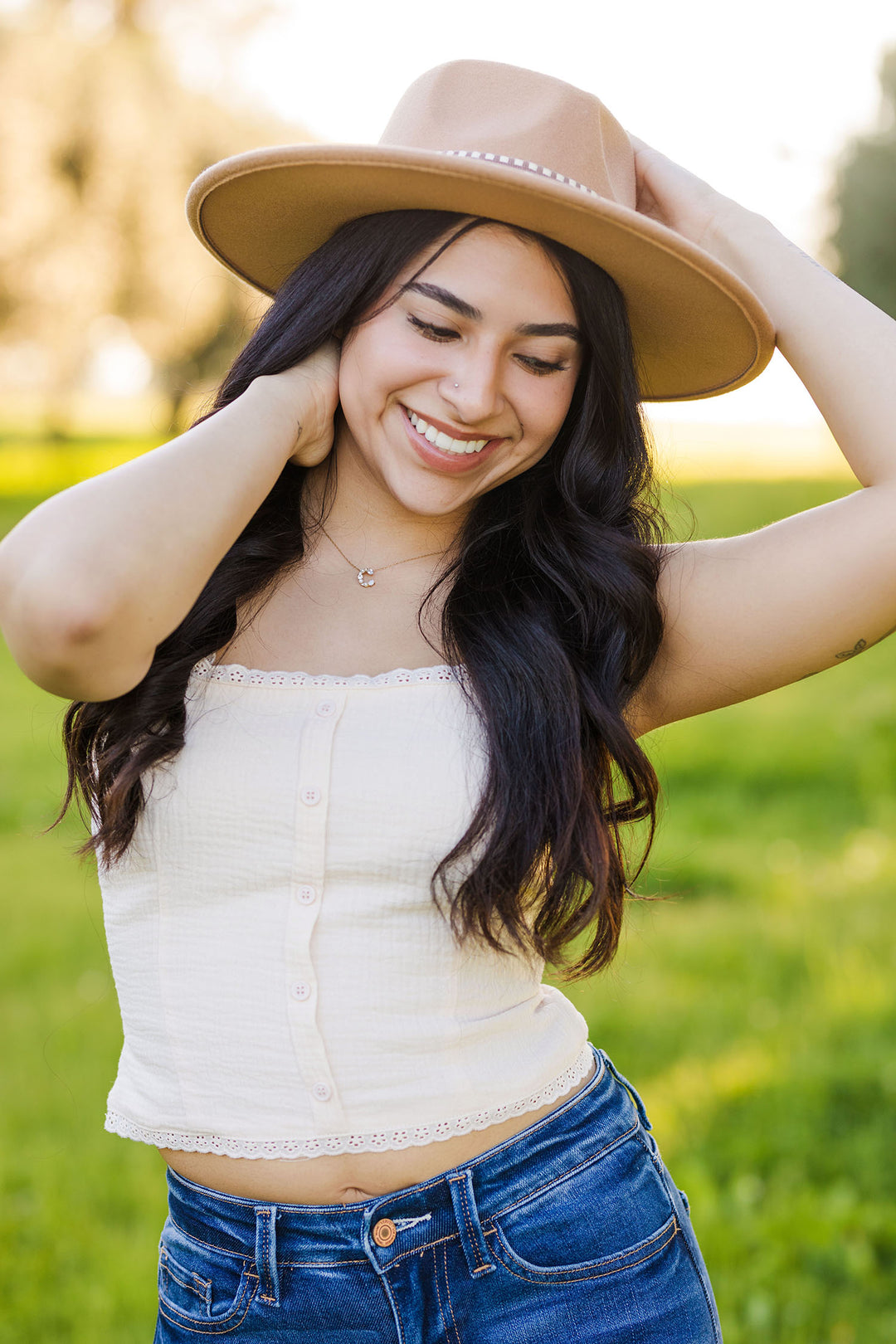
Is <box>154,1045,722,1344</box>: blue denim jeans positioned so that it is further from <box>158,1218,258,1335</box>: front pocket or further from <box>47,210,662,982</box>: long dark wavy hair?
<box>47,210,662,982</box>: long dark wavy hair

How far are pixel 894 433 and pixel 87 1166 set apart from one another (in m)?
3.08

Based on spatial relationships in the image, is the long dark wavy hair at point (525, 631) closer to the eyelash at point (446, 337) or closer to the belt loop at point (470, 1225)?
the eyelash at point (446, 337)

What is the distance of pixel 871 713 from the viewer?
793 centimetres

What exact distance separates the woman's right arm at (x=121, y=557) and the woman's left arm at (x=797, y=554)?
72 cm

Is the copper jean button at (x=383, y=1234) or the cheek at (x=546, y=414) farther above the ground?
the cheek at (x=546, y=414)

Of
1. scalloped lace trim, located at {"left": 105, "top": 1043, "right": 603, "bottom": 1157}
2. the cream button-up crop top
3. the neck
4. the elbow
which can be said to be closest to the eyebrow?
the neck

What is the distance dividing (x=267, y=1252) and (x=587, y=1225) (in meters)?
0.45

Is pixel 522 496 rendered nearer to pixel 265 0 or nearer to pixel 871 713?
pixel 871 713

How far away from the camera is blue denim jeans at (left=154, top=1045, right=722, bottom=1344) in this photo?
1701 millimetres

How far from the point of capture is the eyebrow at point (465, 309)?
6.03ft

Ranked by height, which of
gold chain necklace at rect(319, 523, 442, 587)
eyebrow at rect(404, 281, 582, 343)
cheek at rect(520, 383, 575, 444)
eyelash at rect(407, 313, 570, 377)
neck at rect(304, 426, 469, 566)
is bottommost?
gold chain necklace at rect(319, 523, 442, 587)

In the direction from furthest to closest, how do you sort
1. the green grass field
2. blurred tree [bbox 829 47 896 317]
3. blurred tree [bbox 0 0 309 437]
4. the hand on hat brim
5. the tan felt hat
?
1. blurred tree [bbox 0 0 309 437]
2. blurred tree [bbox 829 47 896 317]
3. the green grass field
4. the hand on hat brim
5. the tan felt hat

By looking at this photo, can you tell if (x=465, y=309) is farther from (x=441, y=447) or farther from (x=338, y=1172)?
(x=338, y=1172)

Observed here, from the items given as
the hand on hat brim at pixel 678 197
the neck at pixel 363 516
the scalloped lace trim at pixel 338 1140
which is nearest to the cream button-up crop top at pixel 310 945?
the scalloped lace trim at pixel 338 1140
